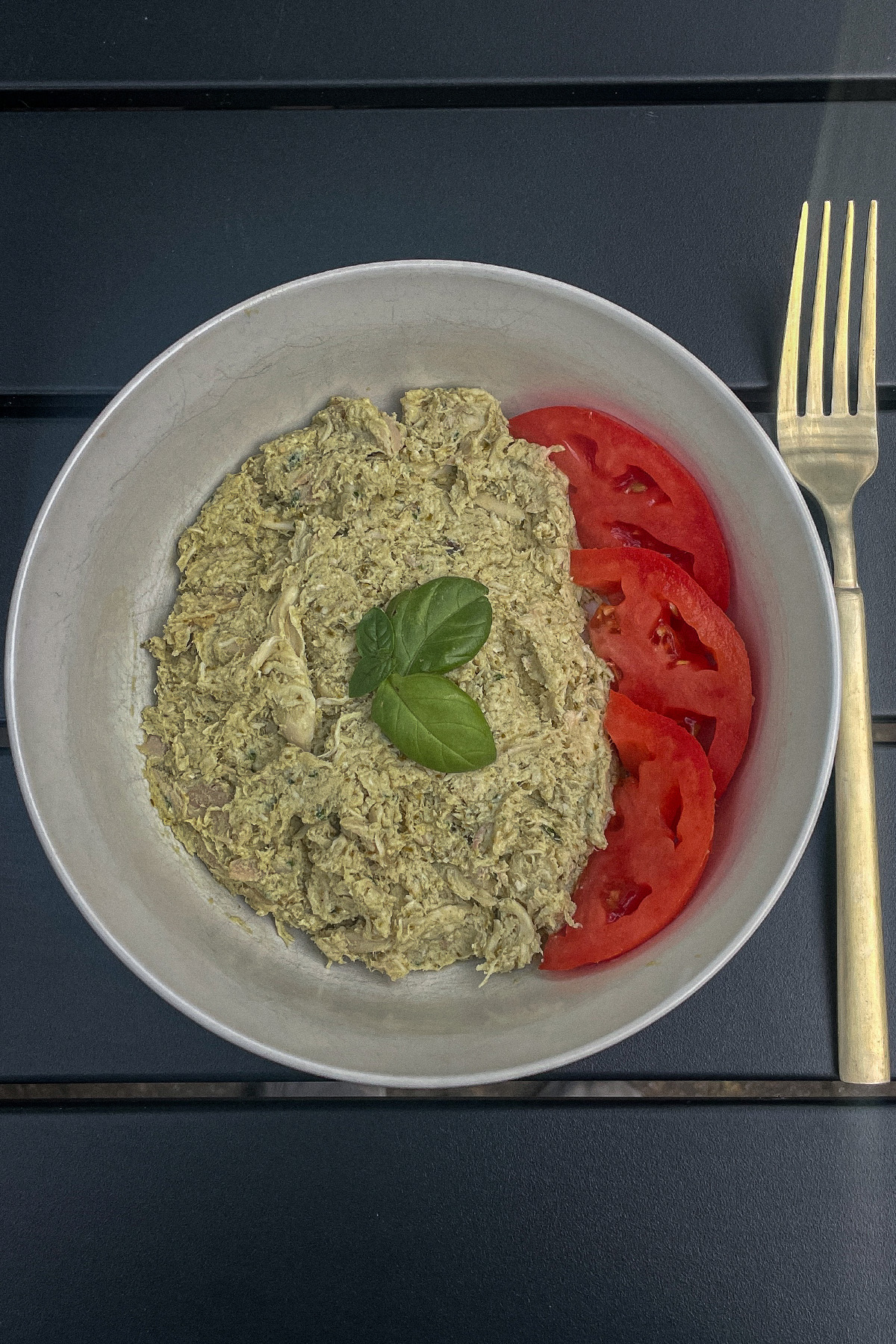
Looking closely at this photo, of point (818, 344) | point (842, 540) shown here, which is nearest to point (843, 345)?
point (818, 344)

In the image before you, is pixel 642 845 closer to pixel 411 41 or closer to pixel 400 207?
pixel 400 207

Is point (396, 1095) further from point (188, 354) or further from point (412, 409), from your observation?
point (188, 354)

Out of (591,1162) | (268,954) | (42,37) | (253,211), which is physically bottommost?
(591,1162)

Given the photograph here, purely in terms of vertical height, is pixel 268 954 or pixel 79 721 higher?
pixel 79 721

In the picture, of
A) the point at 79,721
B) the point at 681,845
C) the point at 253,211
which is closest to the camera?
the point at 681,845

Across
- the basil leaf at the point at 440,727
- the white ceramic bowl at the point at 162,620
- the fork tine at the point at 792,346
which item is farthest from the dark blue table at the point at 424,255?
the basil leaf at the point at 440,727

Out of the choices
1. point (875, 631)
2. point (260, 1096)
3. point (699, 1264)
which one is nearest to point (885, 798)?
point (875, 631)

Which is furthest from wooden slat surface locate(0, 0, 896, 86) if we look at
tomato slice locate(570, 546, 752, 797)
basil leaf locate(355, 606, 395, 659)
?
basil leaf locate(355, 606, 395, 659)
